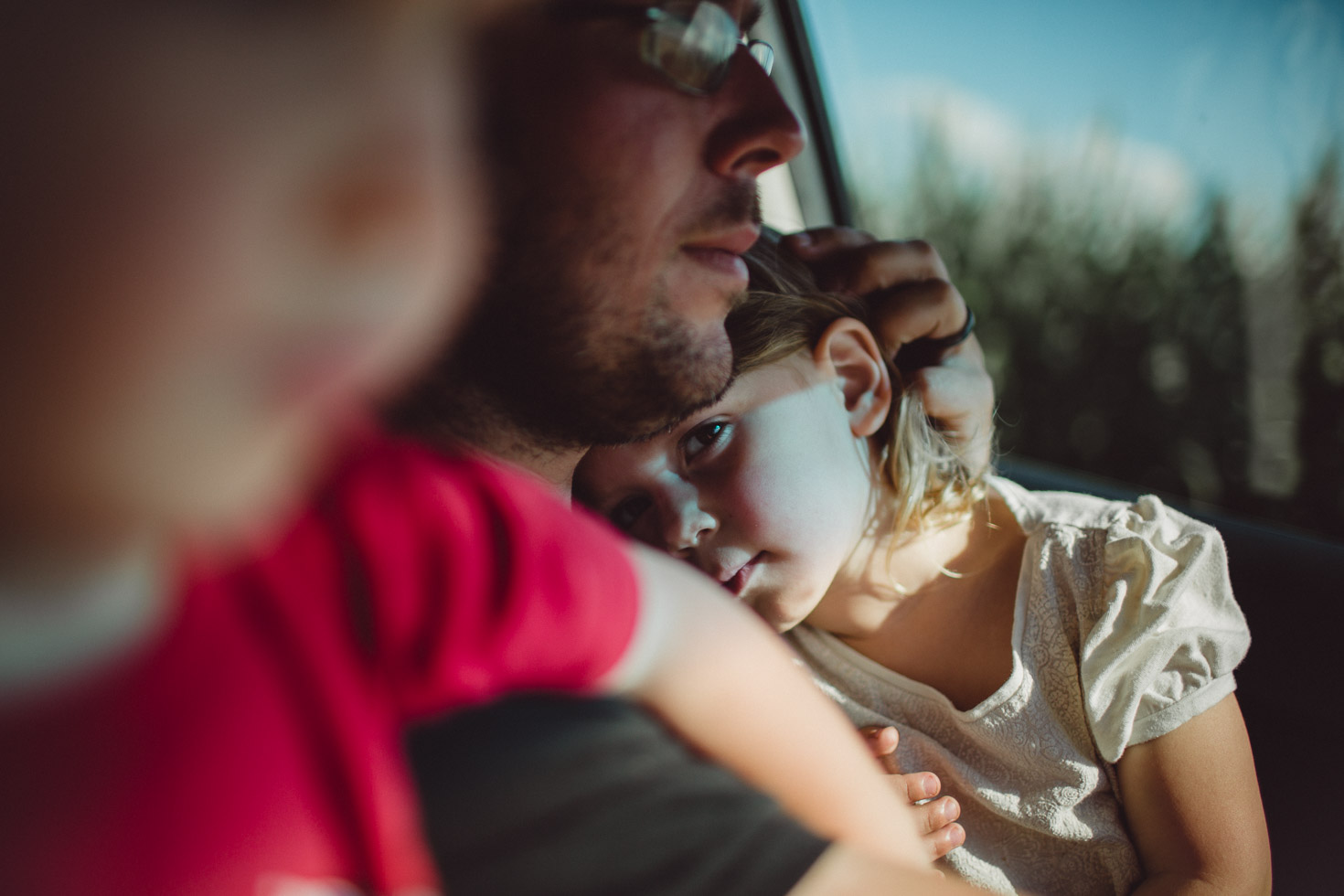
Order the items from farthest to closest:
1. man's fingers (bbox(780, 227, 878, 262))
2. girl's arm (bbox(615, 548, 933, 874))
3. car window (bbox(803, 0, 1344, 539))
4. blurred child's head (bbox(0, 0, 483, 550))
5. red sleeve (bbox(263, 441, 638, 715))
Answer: car window (bbox(803, 0, 1344, 539)), man's fingers (bbox(780, 227, 878, 262)), girl's arm (bbox(615, 548, 933, 874)), red sleeve (bbox(263, 441, 638, 715)), blurred child's head (bbox(0, 0, 483, 550))

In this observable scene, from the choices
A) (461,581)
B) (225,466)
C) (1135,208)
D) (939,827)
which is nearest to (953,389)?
(939,827)

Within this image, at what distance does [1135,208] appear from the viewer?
2164 mm

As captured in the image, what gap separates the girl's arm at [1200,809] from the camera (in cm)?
94

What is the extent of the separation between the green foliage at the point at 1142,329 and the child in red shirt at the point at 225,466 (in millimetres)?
1912

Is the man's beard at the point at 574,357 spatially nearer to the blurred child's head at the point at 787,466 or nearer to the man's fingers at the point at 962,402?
the blurred child's head at the point at 787,466

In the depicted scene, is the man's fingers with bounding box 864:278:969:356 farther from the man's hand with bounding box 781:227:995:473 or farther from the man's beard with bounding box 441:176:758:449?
the man's beard with bounding box 441:176:758:449

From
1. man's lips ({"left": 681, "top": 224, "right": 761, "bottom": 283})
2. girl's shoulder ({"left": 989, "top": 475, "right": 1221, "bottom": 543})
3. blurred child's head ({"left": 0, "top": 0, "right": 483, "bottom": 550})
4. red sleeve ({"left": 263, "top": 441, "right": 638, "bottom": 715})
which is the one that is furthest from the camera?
girl's shoulder ({"left": 989, "top": 475, "right": 1221, "bottom": 543})

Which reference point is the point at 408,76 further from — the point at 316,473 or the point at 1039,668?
the point at 1039,668

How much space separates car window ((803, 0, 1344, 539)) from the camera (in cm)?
177

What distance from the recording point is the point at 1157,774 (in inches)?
38.9

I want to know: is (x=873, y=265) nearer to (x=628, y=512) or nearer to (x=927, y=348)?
(x=927, y=348)

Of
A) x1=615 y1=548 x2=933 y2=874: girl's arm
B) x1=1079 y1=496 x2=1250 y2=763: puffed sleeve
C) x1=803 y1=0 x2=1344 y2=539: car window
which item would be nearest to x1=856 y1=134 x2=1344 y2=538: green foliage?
x1=803 y1=0 x2=1344 y2=539: car window

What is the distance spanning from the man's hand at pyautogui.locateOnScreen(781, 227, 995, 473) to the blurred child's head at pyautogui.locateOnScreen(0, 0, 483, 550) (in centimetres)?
107

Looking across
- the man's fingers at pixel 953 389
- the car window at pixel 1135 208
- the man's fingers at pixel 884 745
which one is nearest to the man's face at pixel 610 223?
the man's fingers at pixel 953 389
